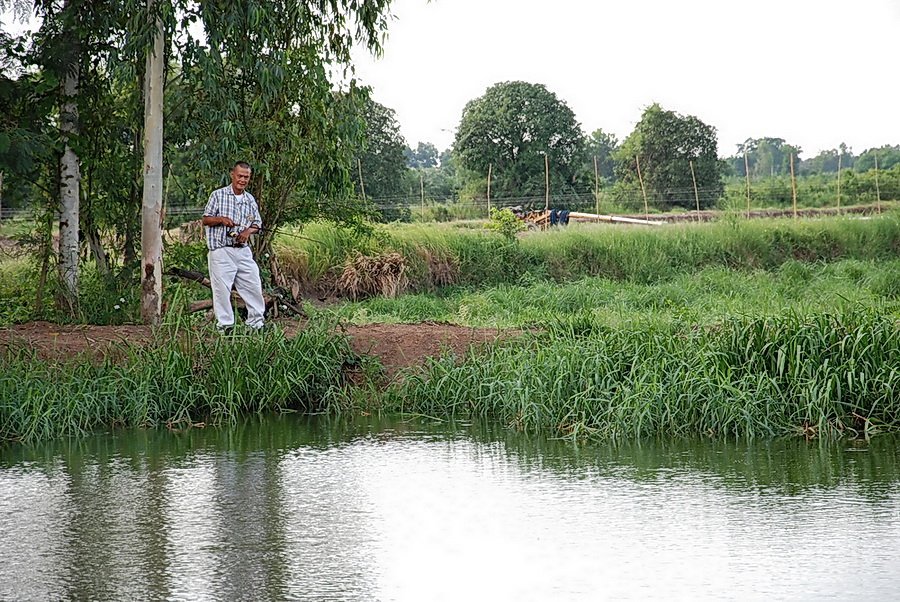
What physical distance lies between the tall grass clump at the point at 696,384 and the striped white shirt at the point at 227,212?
200 cm

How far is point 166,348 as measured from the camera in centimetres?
912

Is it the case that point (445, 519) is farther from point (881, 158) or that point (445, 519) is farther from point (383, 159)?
point (881, 158)

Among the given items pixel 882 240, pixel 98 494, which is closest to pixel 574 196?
pixel 882 240

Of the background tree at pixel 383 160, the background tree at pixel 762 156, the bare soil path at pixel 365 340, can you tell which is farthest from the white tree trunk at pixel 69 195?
the background tree at pixel 762 156

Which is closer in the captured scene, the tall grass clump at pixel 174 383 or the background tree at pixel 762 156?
the tall grass clump at pixel 174 383

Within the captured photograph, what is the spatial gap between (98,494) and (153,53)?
18.2 feet

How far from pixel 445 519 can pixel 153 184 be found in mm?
6244

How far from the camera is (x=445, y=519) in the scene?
221 inches

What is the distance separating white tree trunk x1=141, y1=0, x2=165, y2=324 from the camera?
10.7 meters

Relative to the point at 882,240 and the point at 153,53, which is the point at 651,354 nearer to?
the point at 153,53

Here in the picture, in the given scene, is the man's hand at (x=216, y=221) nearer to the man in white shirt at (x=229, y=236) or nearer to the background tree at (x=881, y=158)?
the man in white shirt at (x=229, y=236)

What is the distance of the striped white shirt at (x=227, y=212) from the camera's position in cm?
982

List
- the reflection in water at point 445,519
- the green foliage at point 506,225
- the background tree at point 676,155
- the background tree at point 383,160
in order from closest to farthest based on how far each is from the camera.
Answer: the reflection in water at point 445,519, the green foliage at point 506,225, the background tree at point 383,160, the background tree at point 676,155

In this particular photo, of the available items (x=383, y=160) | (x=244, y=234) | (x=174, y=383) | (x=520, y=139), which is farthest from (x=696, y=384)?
(x=520, y=139)
